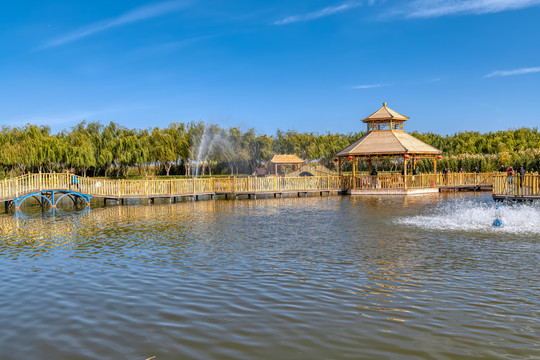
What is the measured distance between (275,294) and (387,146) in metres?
27.9

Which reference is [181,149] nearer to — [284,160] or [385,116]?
[284,160]

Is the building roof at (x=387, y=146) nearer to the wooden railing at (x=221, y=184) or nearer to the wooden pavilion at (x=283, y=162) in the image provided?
the wooden railing at (x=221, y=184)

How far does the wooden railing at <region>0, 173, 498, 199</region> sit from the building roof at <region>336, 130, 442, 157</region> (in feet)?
6.22

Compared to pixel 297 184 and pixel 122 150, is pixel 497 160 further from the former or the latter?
pixel 122 150

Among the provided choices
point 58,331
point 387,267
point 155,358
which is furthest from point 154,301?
point 387,267

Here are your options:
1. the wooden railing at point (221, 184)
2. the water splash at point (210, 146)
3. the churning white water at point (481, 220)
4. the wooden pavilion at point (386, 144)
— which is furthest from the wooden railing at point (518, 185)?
the water splash at point (210, 146)

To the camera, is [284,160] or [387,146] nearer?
[387,146]

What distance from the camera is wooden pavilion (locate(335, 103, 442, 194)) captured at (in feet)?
109

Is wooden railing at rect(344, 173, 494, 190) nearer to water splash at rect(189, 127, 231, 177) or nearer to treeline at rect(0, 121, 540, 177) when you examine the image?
treeline at rect(0, 121, 540, 177)

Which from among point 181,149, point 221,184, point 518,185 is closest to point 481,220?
point 518,185

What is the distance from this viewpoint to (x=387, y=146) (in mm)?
33562

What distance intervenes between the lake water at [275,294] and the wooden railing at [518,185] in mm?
8268

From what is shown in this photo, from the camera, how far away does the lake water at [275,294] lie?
17.6 feet

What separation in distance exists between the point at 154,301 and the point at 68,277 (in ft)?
8.74
